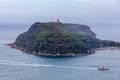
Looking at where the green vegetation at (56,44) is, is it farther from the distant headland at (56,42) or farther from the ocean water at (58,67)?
the ocean water at (58,67)

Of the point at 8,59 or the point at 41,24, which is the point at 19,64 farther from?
the point at 41,24

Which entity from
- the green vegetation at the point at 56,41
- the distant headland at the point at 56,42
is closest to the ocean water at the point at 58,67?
the distant headland at the point at 56,42

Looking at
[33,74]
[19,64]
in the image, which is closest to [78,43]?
[19,64]

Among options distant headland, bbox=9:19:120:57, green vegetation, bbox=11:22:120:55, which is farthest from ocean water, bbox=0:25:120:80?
green vegetation, bbox=11:22:120:55

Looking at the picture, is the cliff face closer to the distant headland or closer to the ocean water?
the distant headland

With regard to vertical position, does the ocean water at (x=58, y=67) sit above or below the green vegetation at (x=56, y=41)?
below

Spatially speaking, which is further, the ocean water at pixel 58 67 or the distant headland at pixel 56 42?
the distant headland at pixel 56 42

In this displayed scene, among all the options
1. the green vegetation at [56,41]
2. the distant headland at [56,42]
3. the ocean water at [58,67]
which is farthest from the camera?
the green vegetation at [56,41]

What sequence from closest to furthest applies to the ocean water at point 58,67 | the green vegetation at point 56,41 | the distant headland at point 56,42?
the ocean water at point 58,67
the distant headland at point 56,42
the green vegetation at point 56,41
